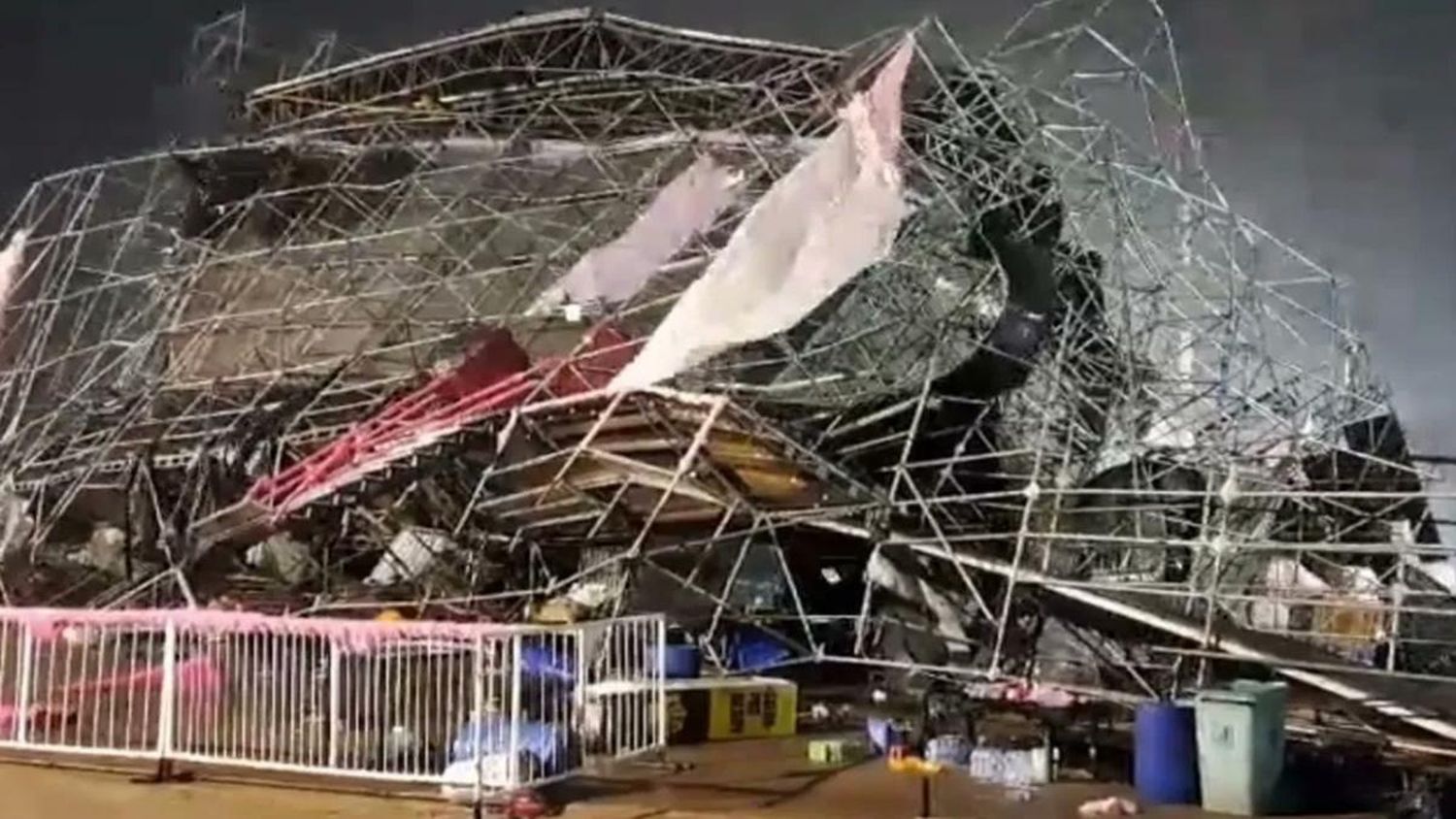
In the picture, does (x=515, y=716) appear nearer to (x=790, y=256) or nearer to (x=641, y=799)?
(x=641, y=799)

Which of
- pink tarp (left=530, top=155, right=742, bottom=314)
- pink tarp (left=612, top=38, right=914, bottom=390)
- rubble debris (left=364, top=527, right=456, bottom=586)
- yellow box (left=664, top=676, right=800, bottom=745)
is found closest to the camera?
pink tarp (left=612, top=38, right=914, bottom=390)

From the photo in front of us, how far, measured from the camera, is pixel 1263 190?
15.8 meters

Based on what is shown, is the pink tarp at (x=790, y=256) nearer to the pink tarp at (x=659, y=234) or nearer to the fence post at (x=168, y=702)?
the fence post at (x=168, y=702)

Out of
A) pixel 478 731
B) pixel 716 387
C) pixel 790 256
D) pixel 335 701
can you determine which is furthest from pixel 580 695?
pixel 716 387

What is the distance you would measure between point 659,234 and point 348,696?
18.4 ft

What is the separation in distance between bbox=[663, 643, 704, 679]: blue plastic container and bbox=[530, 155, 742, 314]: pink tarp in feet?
11.5

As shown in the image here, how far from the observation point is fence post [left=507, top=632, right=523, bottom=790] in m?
7.91

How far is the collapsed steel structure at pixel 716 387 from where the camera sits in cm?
1190

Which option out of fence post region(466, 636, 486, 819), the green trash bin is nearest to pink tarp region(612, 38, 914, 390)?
fence post region(466, 636, 486, 819)

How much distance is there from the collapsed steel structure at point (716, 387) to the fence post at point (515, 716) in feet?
9.05

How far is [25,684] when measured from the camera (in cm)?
922

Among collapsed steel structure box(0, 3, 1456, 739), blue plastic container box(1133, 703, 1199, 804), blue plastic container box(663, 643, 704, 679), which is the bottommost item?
blue plastic container box(1133, 703, 1199, 804)

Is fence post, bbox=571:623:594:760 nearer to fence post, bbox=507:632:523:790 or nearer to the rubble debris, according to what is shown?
fence post, bbox=507:632:523:790

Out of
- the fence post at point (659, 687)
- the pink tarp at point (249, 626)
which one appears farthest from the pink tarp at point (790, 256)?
the pink tarp at point (249, 626)
